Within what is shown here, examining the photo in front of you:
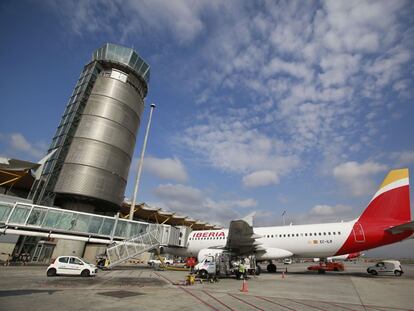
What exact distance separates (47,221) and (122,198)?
1904cm

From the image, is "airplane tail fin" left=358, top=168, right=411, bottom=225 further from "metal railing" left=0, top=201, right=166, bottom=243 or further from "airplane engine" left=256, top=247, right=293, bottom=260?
"metal railing" left=0, top=201, right=166, bottom=243

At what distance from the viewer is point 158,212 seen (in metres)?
51.1

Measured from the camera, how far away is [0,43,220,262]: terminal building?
3662 cm

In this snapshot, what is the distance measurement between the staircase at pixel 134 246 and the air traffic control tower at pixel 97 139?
49.8 ft

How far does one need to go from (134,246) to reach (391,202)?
26.0 meters

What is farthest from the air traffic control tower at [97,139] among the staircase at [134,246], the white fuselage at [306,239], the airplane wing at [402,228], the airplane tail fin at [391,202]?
the airplane wing at [402,228]

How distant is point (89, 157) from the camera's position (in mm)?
39844

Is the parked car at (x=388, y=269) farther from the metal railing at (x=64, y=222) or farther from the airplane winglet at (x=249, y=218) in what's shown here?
the metal railing at (x=64, y=222)

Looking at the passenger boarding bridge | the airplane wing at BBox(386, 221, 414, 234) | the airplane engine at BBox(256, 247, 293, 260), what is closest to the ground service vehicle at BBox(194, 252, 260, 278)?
the airplane engine at BBox(256, 247, 293, 260)

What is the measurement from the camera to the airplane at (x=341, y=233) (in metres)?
22.3

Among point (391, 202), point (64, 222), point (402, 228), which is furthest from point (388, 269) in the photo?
point (64, 222)

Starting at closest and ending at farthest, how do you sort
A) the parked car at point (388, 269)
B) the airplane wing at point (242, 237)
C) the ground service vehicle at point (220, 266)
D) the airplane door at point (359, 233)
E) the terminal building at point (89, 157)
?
1. the ground service vehicle at point (220, 266)
2. the airplane wing at point (242, 237)
3. the airplane door at point (359, 233)
4. the parked car at point (388, 269)
5. the terminal building at point (89, 157)

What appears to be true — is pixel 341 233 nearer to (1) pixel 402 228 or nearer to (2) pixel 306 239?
(2) pixel 306 239

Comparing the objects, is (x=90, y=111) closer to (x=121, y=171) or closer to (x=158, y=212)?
(x=121, y=171)
